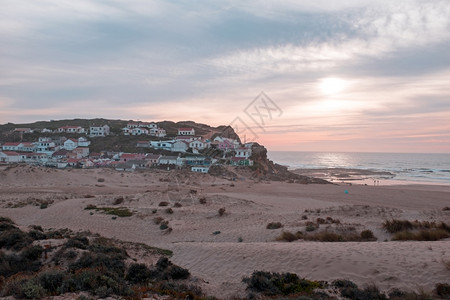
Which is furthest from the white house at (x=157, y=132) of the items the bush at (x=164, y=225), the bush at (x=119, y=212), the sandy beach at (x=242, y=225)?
the bush at (x=164, y=225)

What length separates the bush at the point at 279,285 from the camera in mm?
7246

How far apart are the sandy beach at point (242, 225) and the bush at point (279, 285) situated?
1.30ft

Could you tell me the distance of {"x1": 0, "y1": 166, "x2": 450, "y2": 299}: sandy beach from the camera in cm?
838

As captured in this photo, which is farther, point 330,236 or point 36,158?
point 36,158

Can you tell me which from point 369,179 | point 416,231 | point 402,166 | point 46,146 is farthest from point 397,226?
point 402,166

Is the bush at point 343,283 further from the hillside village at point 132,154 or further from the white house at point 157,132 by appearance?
the white house at point 157,132

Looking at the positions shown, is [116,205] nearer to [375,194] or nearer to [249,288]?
[249,288]

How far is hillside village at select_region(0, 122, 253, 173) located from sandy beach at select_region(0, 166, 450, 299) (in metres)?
12.6

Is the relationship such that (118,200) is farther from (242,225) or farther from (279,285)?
(279,285)

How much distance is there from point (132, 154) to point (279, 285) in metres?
54.6

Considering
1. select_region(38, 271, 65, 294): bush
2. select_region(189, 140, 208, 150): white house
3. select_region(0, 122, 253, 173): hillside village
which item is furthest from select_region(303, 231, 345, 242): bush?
select_region(189, 140, 208, 150): white house

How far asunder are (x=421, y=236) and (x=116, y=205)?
811 inches

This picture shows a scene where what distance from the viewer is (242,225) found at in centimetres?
1755

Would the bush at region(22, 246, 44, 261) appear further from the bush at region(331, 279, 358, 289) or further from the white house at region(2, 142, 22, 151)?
the white house at region(2, 142, 22, 151)
